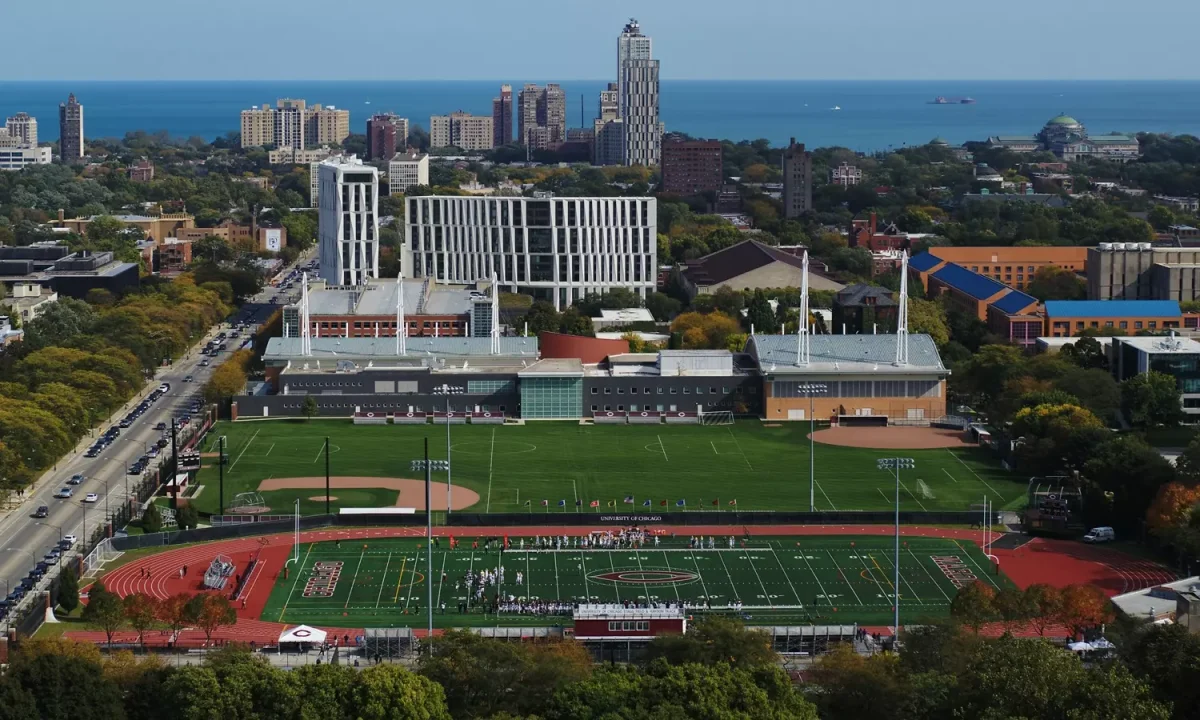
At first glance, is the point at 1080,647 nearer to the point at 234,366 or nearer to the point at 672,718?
the point at 672,718

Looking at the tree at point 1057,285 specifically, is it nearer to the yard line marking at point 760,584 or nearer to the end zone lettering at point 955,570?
the end zone lettering at point 955,570

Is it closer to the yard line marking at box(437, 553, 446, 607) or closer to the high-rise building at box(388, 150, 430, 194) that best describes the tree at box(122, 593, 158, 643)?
the yard line marking at box(437, 553, 446, 607)

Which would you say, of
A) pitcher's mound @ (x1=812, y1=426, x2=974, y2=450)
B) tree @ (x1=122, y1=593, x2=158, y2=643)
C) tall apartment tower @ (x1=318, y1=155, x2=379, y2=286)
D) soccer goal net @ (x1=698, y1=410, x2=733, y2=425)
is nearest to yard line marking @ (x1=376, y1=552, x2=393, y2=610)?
tree @ (x1=122, y1=593, x2=158, y2=643)

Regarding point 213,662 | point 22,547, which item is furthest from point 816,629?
point 22,547

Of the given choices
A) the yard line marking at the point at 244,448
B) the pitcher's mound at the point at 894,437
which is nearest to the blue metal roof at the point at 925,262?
the pitcher's mound at the point at 894,437

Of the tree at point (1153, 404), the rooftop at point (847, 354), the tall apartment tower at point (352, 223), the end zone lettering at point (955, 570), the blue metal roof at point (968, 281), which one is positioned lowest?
the end zone lettering at point (955, 570)
